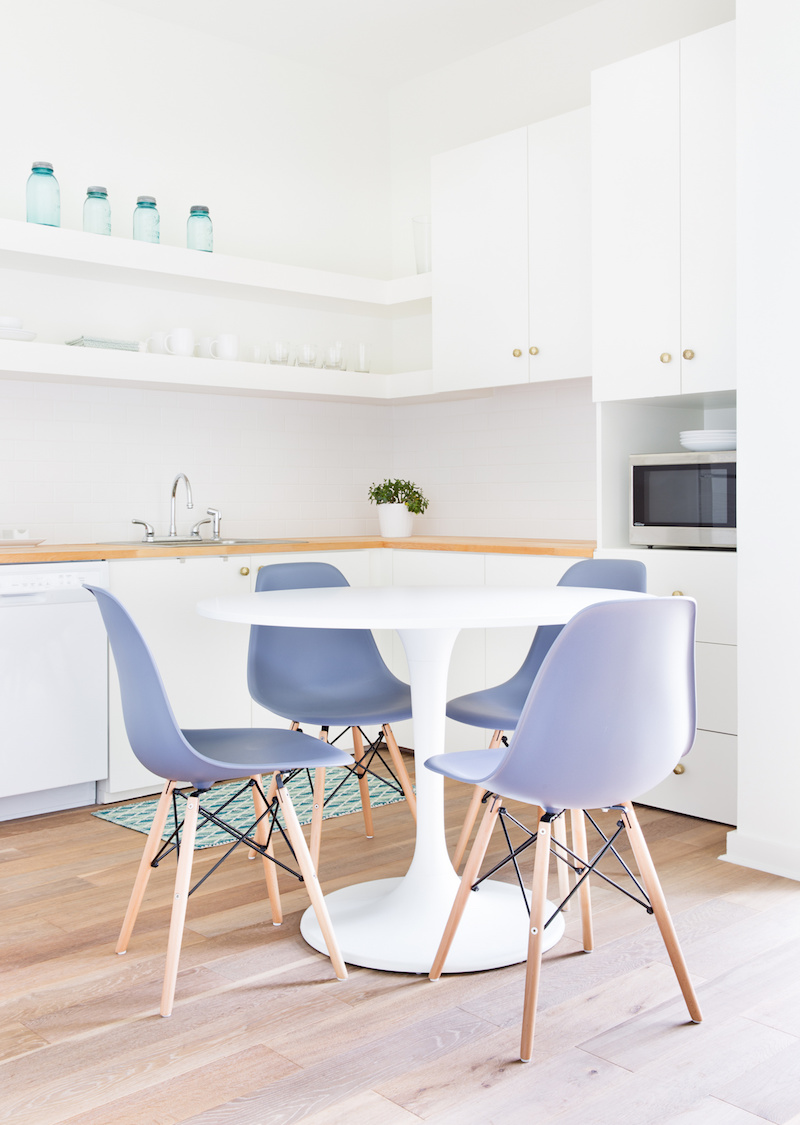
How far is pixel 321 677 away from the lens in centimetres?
320

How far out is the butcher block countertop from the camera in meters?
3.50

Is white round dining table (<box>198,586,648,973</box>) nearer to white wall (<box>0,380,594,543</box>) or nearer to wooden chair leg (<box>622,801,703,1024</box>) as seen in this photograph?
wooden chair leg (<box>622,801,703,1024</box>)

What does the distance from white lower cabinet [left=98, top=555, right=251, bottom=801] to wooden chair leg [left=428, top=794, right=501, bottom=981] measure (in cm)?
165

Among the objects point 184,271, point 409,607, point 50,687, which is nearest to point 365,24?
point 184,271

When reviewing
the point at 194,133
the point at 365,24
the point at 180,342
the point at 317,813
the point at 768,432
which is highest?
the point at 365,24

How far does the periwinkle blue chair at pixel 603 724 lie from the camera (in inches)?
75.0

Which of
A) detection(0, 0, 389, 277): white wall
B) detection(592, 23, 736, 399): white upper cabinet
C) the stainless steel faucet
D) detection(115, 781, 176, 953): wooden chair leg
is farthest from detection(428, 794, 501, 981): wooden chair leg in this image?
detection(0, 0, 389, 277): white wall

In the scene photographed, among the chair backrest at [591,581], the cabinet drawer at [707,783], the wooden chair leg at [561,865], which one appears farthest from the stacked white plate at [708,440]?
the wooden chair leg at [561,865]

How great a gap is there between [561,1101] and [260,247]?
3.89m

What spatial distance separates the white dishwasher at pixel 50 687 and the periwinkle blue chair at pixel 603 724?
1952 mm

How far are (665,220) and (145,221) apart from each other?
6.50 feet

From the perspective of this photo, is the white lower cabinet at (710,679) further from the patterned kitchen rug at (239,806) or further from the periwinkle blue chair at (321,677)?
the patterned kitchen rug at (239,806)

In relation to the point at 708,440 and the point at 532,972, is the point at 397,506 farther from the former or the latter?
the point at 532,972

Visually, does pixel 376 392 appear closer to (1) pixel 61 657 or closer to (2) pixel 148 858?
(1) pixel 61 657
